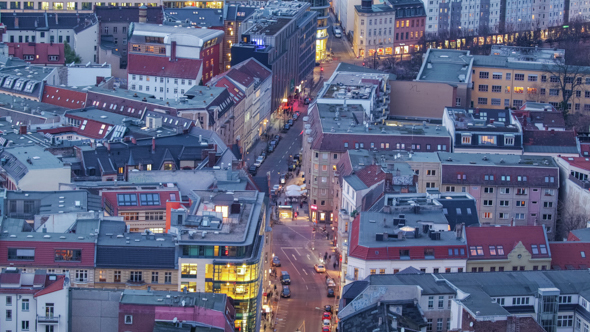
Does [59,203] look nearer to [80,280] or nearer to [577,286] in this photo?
[80,280]

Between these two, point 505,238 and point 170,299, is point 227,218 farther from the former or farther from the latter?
point 505,238

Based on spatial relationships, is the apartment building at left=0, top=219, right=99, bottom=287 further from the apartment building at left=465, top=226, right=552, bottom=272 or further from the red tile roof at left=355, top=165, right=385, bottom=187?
the red tile roof at left=355, top=165, right=385, bottom=187

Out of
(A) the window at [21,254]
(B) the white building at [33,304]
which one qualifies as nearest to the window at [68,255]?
(A) the window at [21,254]

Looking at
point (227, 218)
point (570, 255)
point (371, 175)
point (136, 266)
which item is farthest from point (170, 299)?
point (371, 175)

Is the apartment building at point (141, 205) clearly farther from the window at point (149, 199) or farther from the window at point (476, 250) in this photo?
the window at point (476, 250)

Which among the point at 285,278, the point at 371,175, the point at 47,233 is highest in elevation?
the point at 47,233

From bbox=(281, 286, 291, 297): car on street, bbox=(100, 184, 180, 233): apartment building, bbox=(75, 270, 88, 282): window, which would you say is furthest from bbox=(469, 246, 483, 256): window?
bbox=(75, 270, 88, 282): window

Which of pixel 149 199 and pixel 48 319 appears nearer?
pixel 48 319
